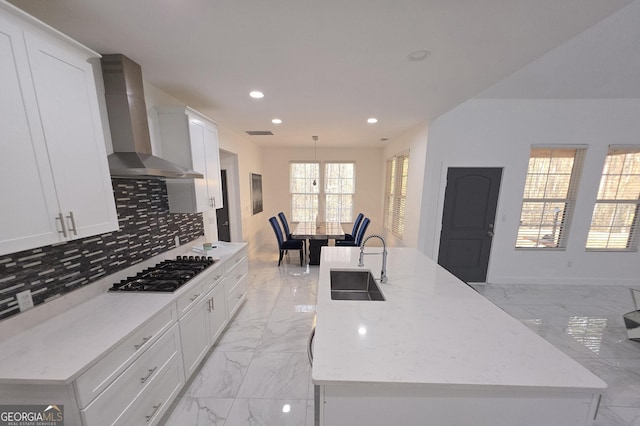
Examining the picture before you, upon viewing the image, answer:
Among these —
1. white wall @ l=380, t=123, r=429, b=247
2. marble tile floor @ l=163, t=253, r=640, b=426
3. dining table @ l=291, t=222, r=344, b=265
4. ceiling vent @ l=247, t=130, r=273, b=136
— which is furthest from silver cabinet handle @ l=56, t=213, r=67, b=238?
white wall @ l=380, t=123, r=429, b=247

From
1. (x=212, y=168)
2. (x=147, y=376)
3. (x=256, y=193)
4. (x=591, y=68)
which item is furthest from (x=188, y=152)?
(x=591, y=68)

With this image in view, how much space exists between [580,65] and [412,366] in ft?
12.0

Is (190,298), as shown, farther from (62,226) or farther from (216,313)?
(62,226)

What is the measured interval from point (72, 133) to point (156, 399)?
1.71m

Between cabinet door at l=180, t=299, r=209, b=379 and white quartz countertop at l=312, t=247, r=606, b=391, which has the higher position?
white quartz countertop at l=312, t=247, r=606, b=391

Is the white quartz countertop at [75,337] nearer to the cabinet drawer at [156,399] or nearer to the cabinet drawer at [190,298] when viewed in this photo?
the cabinet drawer at [190,298]

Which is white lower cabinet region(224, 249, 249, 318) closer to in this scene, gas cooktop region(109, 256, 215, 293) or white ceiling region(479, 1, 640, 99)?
gas cooktop region(109, 256, 215, 293)

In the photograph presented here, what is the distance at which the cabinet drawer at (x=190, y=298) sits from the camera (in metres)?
1.63

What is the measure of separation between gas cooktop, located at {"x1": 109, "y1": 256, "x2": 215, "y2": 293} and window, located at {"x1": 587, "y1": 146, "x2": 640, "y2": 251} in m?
5.82

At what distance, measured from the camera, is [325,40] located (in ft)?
4.70

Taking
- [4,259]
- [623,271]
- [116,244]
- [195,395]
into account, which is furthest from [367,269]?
[623,271]

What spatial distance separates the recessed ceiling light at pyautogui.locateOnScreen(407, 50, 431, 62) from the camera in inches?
61.0

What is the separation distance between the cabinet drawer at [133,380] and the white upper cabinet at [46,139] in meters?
0.81

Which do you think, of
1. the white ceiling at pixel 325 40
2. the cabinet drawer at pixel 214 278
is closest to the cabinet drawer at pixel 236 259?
the cabinet drawer at pixel 214 278
